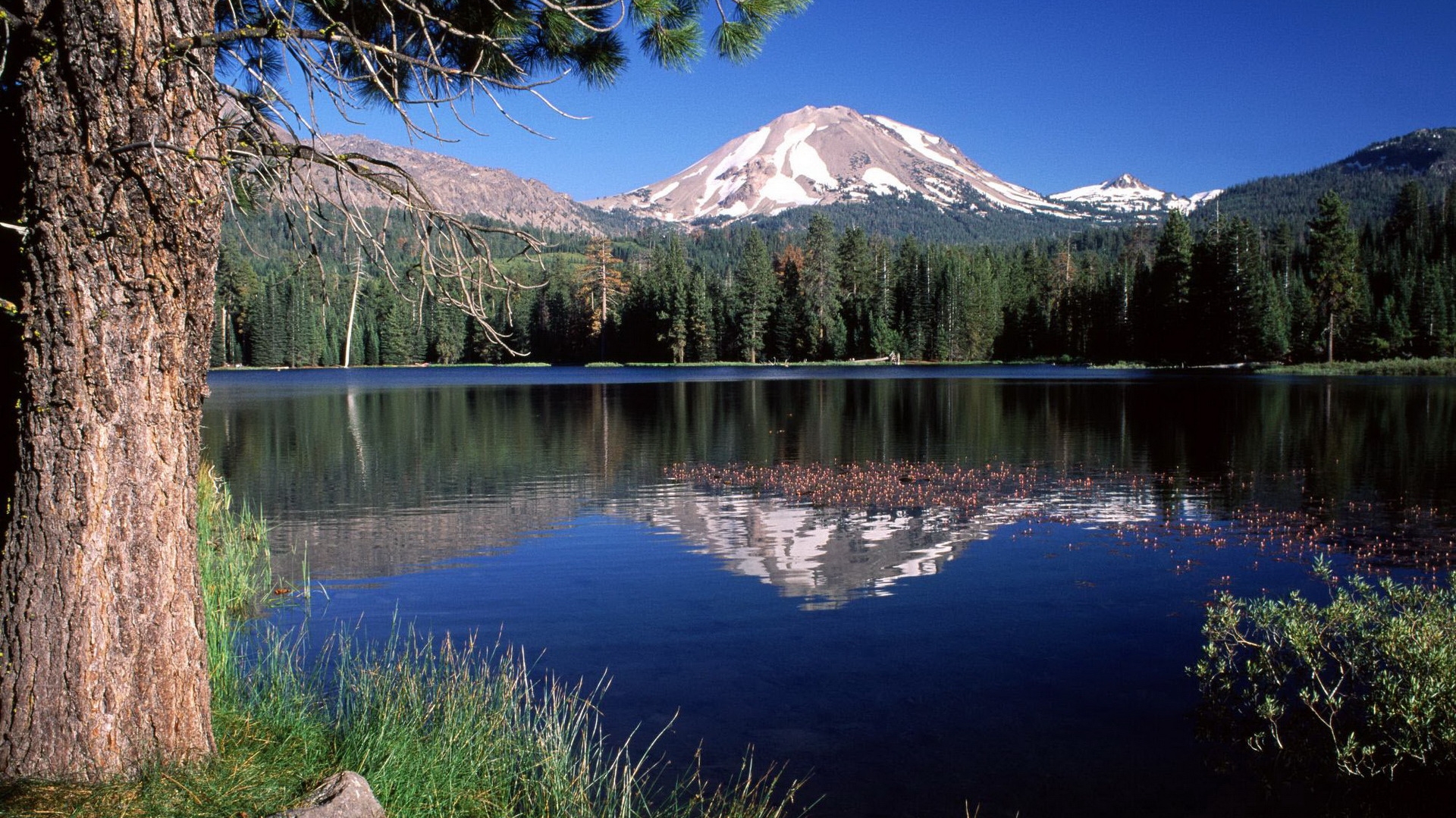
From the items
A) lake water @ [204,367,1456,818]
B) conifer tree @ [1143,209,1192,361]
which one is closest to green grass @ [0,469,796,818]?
lake water @ [204,367,1456,818]

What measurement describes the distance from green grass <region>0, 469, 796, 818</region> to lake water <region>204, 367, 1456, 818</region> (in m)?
0.91

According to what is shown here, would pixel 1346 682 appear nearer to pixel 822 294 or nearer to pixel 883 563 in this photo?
pixel 883 563

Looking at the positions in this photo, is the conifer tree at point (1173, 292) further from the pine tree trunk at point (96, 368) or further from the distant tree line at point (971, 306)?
the pine tree trunk at point (96, 368)

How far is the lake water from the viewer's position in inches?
292

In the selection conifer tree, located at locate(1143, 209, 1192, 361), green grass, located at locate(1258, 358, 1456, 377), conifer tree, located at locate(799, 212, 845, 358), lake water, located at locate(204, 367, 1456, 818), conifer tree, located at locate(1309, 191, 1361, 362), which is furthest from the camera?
conifer tree, located at locate(799, 212, 845, 358)

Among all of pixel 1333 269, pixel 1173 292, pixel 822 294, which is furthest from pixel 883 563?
pixel 822 294

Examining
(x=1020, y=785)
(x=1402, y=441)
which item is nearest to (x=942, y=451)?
(x=1402, y=441)

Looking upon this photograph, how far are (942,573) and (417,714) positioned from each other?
28.2 feet

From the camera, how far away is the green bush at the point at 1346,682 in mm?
6461

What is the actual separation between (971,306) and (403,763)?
113 metres

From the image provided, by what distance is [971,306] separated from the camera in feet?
370

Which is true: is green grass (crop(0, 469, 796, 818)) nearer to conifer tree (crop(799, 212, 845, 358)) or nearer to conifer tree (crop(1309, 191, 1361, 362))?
conifer tree (crop(1309, 191, 1361, 362))

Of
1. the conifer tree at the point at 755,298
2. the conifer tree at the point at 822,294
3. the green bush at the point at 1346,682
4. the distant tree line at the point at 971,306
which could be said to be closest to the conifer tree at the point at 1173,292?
the distant tree line at the point at 971,306

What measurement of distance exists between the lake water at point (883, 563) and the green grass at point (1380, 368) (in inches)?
1574
